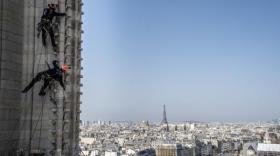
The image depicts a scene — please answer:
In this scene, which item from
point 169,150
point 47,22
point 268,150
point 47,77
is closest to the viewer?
point 47,77

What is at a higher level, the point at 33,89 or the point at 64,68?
the point at 64,68

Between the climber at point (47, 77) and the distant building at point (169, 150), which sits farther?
the distant building at point (169, 150)

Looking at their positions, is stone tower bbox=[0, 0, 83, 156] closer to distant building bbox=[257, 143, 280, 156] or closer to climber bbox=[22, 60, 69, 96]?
climber bbox=[22, 60, 69, 96]

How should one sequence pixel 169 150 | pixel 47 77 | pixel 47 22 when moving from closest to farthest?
1. pixel 47 77
2. pixel 47 22
3. pixel 169 150

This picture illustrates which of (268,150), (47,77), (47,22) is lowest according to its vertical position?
(268,150)

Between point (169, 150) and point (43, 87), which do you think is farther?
point (169, 150)

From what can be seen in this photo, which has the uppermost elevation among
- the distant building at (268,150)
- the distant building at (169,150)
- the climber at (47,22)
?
the climber at (47,22)

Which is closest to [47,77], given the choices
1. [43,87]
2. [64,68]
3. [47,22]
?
[43,87]

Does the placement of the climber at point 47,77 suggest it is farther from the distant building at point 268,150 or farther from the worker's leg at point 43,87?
the distant building at point 268,150

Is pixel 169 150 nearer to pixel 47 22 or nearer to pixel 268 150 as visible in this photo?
pixel 268 150

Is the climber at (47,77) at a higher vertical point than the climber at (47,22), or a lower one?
lower

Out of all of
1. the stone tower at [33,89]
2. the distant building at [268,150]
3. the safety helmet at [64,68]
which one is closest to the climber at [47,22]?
the stone tower at [33,89]

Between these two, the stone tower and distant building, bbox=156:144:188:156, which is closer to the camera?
the stone tower

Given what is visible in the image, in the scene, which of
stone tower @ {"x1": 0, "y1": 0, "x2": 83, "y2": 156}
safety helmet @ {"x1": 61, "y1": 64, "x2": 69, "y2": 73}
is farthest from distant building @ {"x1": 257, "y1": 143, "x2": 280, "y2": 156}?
safety helmet @ {"x1": 61, "y1": 64, "x2": 69, "y2": 73}
